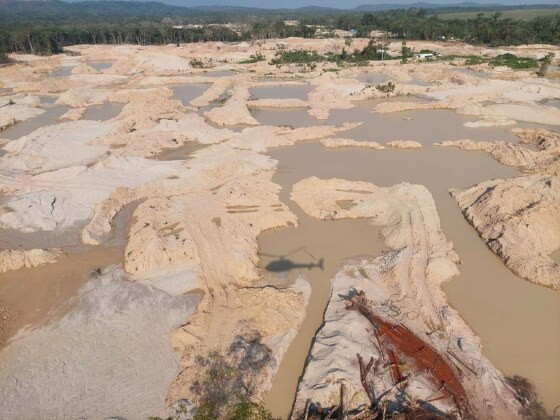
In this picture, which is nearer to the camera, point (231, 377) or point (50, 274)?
point (231, 377)

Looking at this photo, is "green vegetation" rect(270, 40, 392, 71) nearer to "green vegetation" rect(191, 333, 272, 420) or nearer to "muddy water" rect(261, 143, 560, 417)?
"muddy water" rect(261, 143, 560, 417)

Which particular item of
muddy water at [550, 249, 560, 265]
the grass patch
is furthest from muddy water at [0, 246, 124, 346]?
the grass patch

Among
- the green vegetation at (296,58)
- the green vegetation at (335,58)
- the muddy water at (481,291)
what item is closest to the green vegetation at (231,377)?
the muddy water at (481,291)

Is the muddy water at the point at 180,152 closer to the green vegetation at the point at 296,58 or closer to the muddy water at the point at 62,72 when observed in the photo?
the green vegetation at the point at 296,58

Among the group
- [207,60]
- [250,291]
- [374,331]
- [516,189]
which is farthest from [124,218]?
[207,60]

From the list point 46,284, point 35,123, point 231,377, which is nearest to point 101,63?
point 35,123

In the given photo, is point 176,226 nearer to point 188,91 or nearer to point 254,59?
point 188,91
